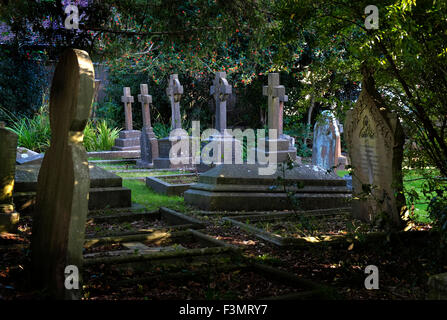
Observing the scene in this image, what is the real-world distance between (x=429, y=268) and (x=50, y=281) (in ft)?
10.2

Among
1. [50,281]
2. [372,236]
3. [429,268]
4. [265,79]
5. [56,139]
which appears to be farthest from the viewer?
[265,79]

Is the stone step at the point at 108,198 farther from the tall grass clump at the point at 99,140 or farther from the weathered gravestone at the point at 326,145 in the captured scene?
the tall grass clump at the point at 99,140

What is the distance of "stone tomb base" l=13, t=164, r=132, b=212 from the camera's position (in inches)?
274

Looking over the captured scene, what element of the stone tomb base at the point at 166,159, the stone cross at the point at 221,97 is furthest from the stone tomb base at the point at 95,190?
the stone cross at the point at 221,97

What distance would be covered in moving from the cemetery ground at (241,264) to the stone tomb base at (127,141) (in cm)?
1010

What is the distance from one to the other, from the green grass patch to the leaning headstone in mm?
2401

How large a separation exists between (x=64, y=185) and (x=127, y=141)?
13.3m

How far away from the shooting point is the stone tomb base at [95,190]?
6969 millimetres

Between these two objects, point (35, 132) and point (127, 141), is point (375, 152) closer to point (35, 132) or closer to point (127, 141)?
point (127, 141)

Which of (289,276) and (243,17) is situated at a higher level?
(243,17)

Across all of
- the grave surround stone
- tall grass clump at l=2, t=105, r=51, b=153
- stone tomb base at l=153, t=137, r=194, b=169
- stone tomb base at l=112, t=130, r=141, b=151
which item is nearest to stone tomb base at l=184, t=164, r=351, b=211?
the grave surround stone
